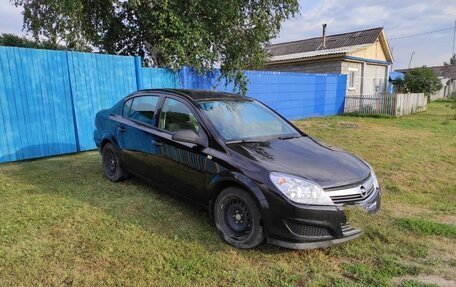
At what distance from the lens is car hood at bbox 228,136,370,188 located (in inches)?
127

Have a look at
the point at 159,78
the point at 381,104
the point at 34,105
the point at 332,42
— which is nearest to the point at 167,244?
the point at 34,105

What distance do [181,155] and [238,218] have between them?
1.02 m

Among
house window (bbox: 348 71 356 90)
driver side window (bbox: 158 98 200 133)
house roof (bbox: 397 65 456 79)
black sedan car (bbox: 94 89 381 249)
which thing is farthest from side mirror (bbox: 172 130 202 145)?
house roof (bbox: 397 65 456 79)

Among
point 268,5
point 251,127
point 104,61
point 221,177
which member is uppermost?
point 268,5

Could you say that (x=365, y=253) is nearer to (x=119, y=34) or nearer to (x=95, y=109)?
(x=95, y=109)

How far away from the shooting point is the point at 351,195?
10.6 feet

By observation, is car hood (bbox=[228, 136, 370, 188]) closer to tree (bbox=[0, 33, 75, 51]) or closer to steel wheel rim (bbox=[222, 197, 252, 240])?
steel wheel rim (bbox=[222, 197, 252, 240])

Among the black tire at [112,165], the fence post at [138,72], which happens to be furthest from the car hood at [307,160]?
the fence post at [138,72]

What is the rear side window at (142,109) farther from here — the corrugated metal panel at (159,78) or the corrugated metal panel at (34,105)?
the corrugated metal panel at (159,78)

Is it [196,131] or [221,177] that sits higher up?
[196,131]

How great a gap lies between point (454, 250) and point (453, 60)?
303 ft

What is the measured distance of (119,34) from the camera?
1147cm

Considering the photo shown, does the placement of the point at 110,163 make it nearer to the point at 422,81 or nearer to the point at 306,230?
the point at 306,230

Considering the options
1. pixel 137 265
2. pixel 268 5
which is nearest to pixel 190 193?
pixel 137 265
